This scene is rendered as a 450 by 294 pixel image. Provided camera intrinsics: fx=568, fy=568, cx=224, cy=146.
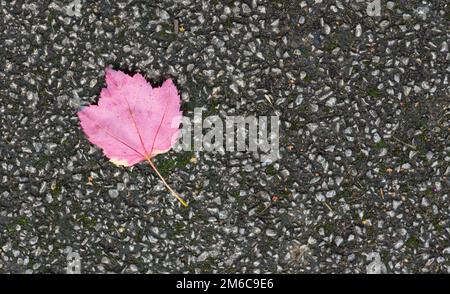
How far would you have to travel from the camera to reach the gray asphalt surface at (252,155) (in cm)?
223

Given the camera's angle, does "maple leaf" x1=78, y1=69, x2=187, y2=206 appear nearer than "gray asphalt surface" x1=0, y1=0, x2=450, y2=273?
Yes

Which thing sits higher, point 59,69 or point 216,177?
point 59,69

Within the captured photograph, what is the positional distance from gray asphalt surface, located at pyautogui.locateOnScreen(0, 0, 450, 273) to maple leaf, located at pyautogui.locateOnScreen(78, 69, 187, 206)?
0.06 metres

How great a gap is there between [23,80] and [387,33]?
1.44 metres

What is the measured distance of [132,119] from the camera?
212 centimetres

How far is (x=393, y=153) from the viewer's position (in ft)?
7.32

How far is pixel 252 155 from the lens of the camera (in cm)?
225

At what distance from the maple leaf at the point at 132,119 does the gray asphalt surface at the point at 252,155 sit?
0.20ft

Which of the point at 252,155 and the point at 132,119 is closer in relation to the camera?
the point at 132,119

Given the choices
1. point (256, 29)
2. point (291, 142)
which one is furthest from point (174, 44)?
point (291, 142)

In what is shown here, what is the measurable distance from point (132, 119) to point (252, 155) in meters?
0.49

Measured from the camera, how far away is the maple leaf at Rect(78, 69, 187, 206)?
2.12m

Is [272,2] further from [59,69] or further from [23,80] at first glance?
[23,80]
